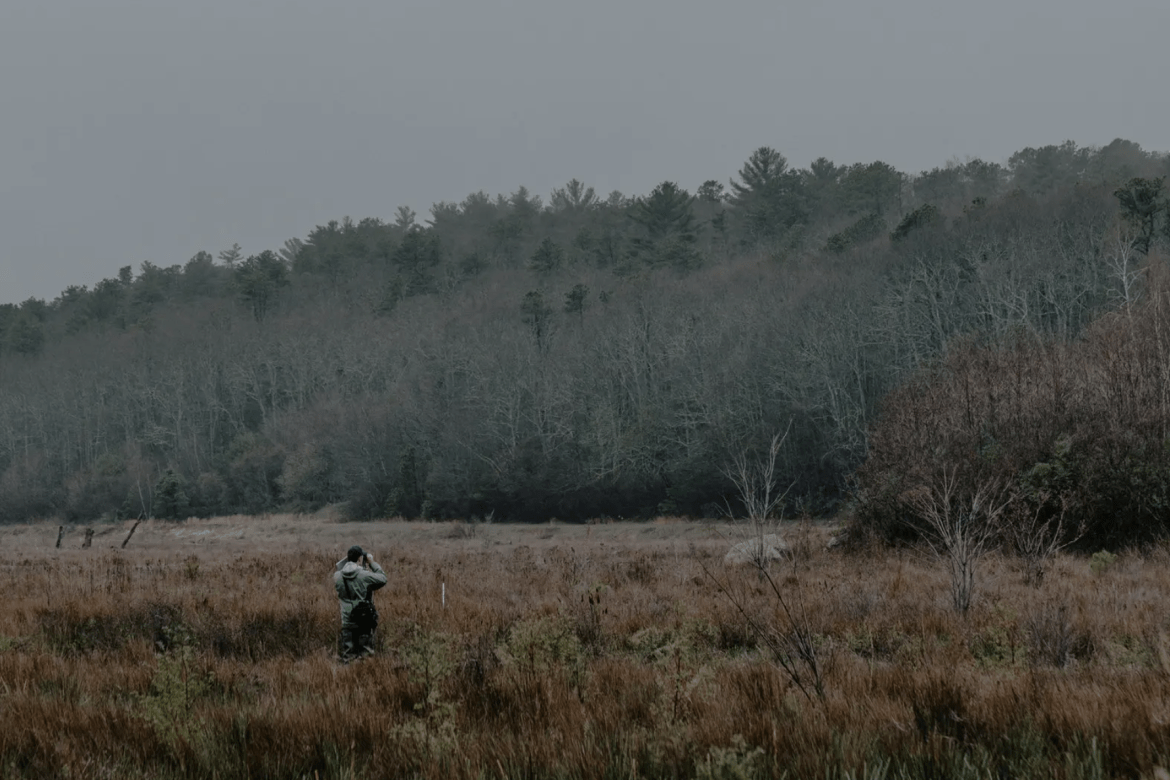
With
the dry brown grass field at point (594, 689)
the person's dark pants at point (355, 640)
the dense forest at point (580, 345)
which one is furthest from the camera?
the dense forest at point (580, 345)

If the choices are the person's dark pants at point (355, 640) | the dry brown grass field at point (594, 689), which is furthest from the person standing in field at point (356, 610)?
the dry brown grass field at point (594, 689)

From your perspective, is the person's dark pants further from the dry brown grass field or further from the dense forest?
the dense forest

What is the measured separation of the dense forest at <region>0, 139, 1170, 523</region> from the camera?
46.2 m

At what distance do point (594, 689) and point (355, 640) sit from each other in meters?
3.88

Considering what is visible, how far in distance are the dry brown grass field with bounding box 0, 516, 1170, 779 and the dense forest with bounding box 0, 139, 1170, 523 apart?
10.5 meters

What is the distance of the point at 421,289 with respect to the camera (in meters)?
99.9

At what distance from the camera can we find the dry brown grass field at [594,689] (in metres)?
2.48

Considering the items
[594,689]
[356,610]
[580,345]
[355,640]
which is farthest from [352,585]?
[580,345]

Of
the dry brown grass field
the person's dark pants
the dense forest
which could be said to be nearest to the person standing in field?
the person's dark pants

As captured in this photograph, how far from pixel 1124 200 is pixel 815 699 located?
175ft

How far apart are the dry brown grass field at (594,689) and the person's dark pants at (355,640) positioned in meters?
0.15

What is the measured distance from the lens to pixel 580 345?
6500cm

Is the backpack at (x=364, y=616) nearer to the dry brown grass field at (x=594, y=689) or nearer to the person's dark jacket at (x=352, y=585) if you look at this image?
the person's dark jacket at (x=352, y=585)

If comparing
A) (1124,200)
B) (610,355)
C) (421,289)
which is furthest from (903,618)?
(421,289)
